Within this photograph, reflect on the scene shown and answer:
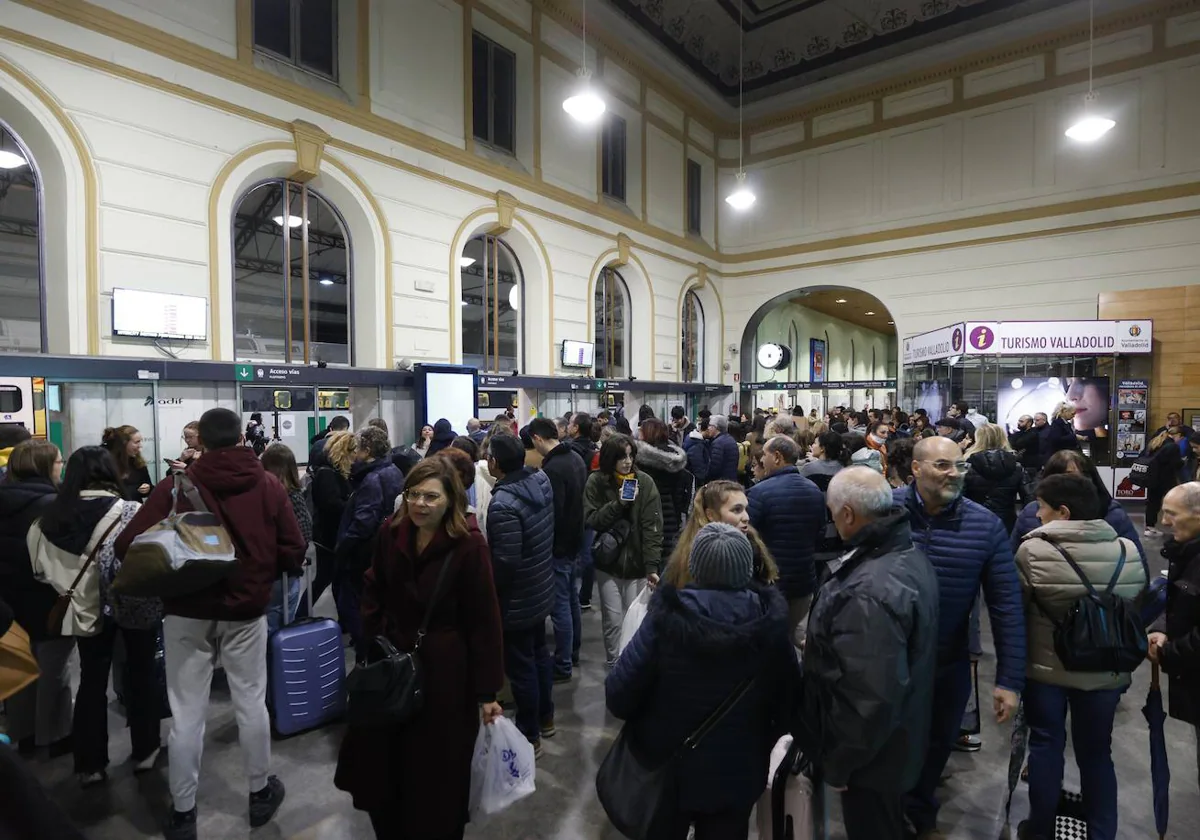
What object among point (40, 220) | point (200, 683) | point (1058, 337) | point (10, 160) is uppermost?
point (10, 160)

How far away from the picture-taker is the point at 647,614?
5.71 ft

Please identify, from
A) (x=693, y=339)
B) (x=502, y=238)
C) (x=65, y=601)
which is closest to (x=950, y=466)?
(x=65, y=601)

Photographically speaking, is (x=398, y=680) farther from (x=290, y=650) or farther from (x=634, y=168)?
(x=634, y=168)

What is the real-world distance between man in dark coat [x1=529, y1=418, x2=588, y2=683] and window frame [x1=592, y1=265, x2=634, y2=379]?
1091 centimetres

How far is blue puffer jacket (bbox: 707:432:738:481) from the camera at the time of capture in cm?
654

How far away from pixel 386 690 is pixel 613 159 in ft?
49.8

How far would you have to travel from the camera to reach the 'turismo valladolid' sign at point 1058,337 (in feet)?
33.7

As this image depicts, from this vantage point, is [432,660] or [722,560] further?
[432,660]

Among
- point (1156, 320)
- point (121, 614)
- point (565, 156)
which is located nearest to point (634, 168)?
point (565, 156)

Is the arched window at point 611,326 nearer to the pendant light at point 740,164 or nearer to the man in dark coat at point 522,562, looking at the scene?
the pendant light at point 740,164

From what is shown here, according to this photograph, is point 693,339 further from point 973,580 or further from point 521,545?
point 973,580

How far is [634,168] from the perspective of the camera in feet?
50.8

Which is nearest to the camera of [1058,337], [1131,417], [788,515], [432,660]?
[432,660]

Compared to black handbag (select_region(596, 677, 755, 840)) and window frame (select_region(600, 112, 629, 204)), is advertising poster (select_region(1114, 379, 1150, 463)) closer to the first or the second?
window frame (select_region(600, 112, 629, 204))
